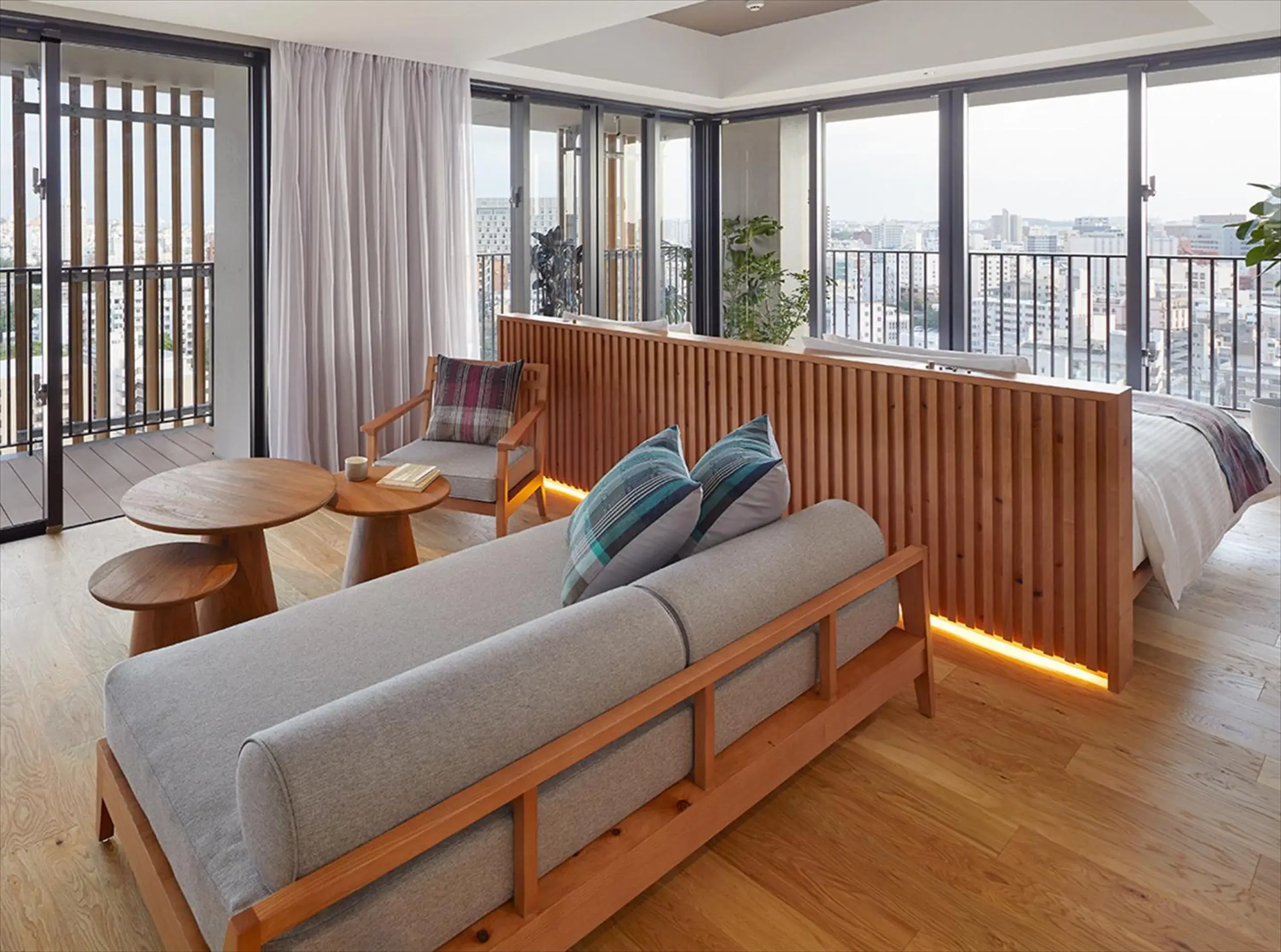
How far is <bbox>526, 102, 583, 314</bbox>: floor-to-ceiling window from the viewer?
5820mm

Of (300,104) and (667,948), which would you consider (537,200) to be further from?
(667,948)

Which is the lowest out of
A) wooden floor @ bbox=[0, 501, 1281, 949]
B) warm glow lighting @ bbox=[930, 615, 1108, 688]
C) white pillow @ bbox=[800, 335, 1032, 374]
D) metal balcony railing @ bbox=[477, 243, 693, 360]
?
wooden floor @ bbox=[0, 501, 1281, 949]

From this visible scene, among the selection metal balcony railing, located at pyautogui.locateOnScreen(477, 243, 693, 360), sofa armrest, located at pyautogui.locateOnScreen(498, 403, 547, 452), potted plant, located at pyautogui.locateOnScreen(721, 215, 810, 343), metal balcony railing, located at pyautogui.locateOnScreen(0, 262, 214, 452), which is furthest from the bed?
metal balcony railing, located at pyautogui.locateOnScreen(0, 262, 214, 452)

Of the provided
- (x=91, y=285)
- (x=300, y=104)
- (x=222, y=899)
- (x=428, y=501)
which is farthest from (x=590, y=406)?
(x=91, y=285)

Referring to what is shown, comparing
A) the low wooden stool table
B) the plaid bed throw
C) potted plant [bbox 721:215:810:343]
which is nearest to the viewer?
the low wooden stool table

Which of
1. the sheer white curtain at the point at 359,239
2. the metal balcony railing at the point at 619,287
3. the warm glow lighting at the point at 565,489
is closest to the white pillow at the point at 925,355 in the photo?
the warm glow lighting at the point at 565,489

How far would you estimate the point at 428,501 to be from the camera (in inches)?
121

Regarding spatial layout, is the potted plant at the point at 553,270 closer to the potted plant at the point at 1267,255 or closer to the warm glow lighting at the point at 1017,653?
the warm glow lighting at the point at 1017,653

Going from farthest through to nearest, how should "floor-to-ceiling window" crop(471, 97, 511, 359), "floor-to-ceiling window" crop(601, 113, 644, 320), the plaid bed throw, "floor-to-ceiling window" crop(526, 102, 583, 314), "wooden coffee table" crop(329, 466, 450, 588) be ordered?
1. "floor-to-ceiling window" crop(601, 113, 644, 320)
2. "floor-to-ceiling window" crop(526, 102, 583, 314)
3. "floor-to-ceiling window" crop(471, 97, 511, 359)
4. the plaid bed throw
5. "wooden coffee table" crop(329, 466, 450, 588)

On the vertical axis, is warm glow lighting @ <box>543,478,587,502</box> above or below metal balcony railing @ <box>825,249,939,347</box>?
below

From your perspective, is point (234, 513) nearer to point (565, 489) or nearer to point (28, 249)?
point (565, 489)

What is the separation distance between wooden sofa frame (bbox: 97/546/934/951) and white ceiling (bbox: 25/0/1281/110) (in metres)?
2.65

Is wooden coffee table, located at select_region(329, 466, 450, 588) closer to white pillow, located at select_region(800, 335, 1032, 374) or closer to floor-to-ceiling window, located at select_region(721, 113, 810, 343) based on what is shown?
white pillow, located at select_region(800, 335, 1032, 374)

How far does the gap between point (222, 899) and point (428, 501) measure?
189 cm
